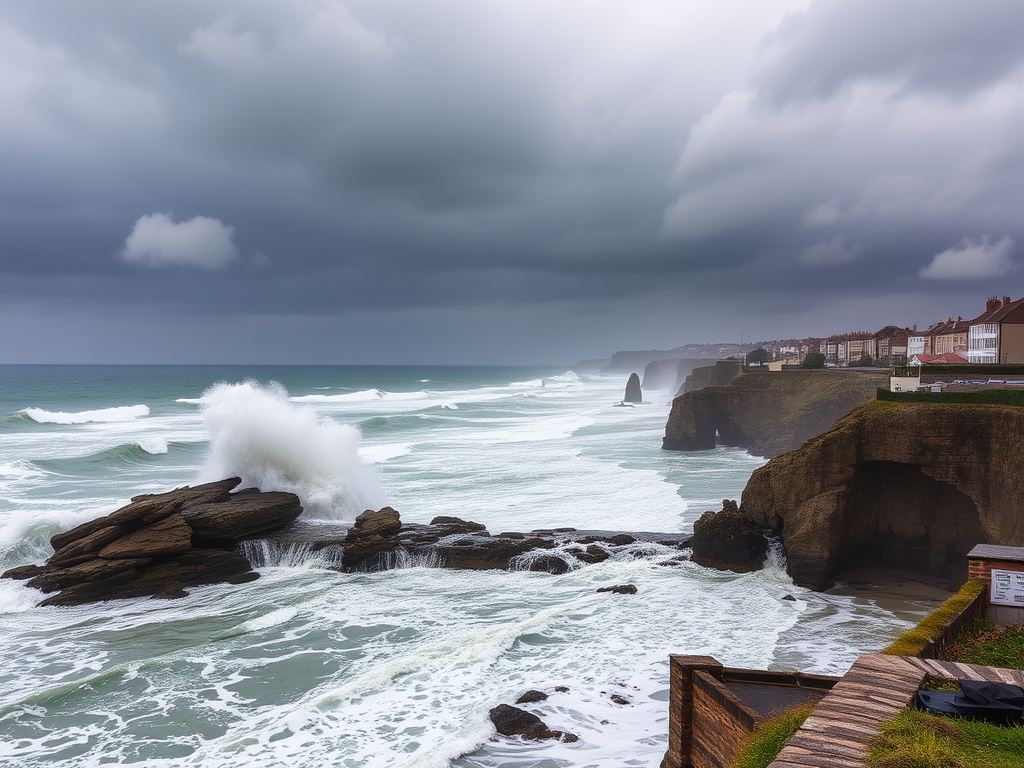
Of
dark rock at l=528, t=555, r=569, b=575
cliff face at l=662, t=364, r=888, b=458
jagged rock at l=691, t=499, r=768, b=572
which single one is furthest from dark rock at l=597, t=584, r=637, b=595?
cliff face at l=662, t=364, r=888, b=458

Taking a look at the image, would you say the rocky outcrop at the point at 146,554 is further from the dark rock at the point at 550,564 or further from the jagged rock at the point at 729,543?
the jagged rock at the point at 729,543

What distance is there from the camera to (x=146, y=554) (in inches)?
740

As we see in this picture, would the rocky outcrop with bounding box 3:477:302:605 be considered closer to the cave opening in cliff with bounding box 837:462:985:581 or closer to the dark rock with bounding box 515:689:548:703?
the dark rock with bounding box 515:689:548:703

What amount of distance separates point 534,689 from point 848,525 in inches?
466

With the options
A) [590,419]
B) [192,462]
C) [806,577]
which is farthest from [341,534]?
[590,419]

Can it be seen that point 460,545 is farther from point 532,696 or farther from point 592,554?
point 532,696

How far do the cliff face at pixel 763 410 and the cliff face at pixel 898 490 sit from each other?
19.0 meters

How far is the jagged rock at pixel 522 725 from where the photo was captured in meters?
10.7

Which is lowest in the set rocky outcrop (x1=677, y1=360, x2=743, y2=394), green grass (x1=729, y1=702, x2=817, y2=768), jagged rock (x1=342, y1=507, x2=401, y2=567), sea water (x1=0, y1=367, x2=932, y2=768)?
sea water (x1=0, y1=367, x2=932, y2=768)

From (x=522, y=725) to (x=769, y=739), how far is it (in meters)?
5.16

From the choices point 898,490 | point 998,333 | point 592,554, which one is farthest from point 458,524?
point 998,333

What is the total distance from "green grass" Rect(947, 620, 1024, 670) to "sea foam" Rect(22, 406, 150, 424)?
74.2m

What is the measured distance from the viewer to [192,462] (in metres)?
41.3

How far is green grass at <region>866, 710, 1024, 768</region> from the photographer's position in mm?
5004
